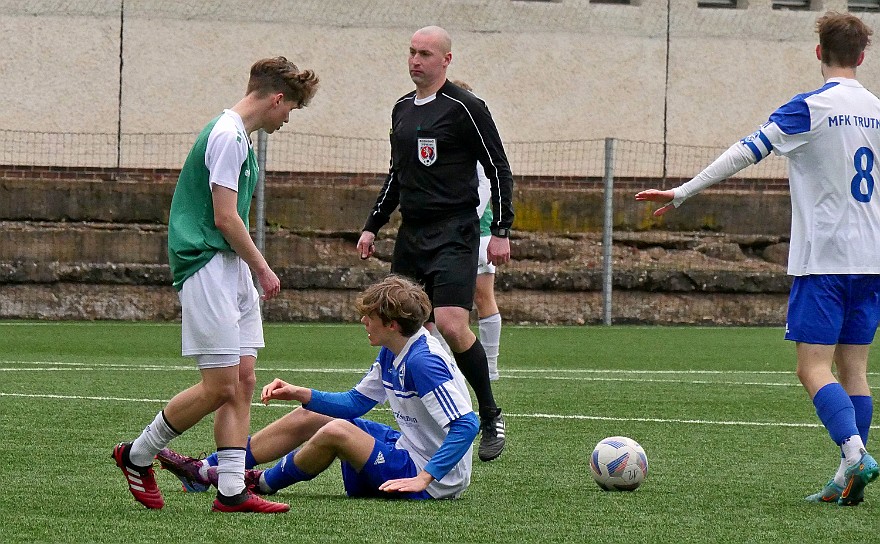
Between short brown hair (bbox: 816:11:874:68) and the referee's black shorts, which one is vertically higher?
short brown hair (bbox: 816:11:874:68)

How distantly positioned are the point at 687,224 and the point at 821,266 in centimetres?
1456

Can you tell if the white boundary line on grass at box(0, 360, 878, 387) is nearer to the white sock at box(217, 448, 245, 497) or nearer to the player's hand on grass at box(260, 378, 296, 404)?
the player's hand on grass at box(260, 378, 296, 404)

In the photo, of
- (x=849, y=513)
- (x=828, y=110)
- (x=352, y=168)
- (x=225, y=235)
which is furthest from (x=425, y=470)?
(x=352, y=168)

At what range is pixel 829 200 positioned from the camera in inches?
233

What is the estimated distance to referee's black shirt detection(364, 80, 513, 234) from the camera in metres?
7.61

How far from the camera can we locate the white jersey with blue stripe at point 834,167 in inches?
231

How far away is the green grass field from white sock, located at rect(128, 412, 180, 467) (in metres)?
0.17

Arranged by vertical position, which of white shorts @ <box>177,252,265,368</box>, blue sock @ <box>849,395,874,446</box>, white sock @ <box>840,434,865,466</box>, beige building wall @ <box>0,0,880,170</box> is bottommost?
white sock @ <box>840,434,865,466</box>

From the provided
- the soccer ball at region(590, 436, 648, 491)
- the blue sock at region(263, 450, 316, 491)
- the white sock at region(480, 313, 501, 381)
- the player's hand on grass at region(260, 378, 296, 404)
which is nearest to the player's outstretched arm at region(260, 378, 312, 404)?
the player's hand on grass at region(260, 378, 296, 404)

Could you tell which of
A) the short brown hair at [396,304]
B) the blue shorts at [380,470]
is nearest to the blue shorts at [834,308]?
the short brown hair at [396,304]

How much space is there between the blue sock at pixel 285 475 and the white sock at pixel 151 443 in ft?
1.79

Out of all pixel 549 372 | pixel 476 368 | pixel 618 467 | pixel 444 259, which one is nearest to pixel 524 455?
pixel 476 368

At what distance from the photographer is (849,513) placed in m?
5.54

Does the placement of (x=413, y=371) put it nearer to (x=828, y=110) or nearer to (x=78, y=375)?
(x=828, y=110)
